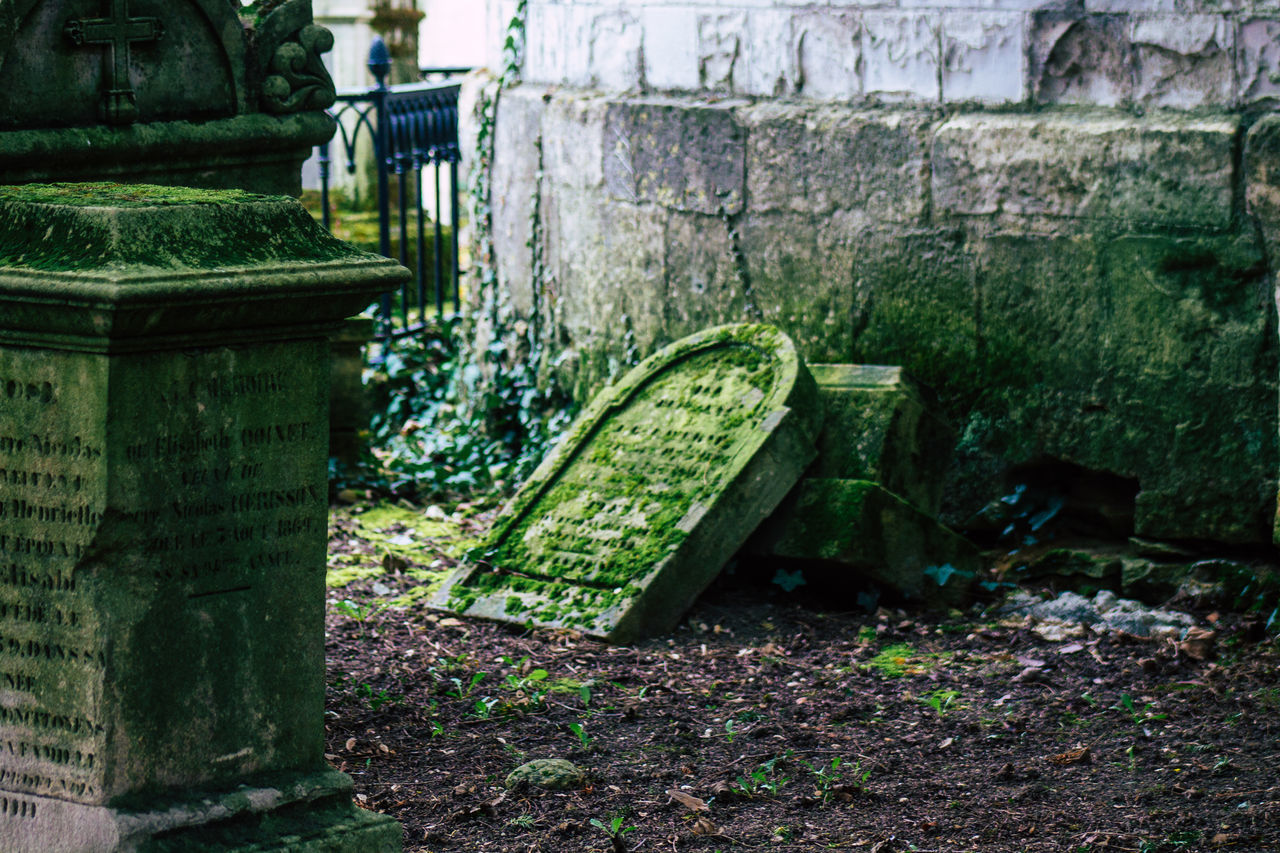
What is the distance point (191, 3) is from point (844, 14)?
2.23 meters

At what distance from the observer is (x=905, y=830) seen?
3.39 metres

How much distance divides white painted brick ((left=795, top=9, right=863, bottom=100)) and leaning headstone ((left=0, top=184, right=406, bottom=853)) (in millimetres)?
2772

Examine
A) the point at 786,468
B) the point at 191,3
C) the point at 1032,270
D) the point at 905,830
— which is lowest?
the point at 905,830

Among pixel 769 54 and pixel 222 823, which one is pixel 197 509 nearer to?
pixel 222 823

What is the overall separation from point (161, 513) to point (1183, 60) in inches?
129

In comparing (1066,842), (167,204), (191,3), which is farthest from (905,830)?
(191,3)

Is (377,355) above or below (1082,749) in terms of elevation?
above

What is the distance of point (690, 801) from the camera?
139 inches

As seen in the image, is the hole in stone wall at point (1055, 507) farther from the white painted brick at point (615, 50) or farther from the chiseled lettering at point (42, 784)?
the chiseled lettering at point (42, 784)

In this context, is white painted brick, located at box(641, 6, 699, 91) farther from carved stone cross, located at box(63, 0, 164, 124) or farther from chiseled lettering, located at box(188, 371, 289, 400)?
chiseled lettering, located at box(188, 371, 289, 400)

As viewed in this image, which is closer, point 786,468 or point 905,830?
point 905,830

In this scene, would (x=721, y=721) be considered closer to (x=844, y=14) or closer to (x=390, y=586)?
(x=390, y=586)

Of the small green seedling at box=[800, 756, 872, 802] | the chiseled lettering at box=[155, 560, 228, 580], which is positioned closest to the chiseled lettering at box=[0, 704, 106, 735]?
the chiseled lettering at box=[155, 560, 228, 580]

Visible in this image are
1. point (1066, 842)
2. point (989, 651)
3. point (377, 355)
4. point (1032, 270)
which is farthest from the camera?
point (377, 355)
